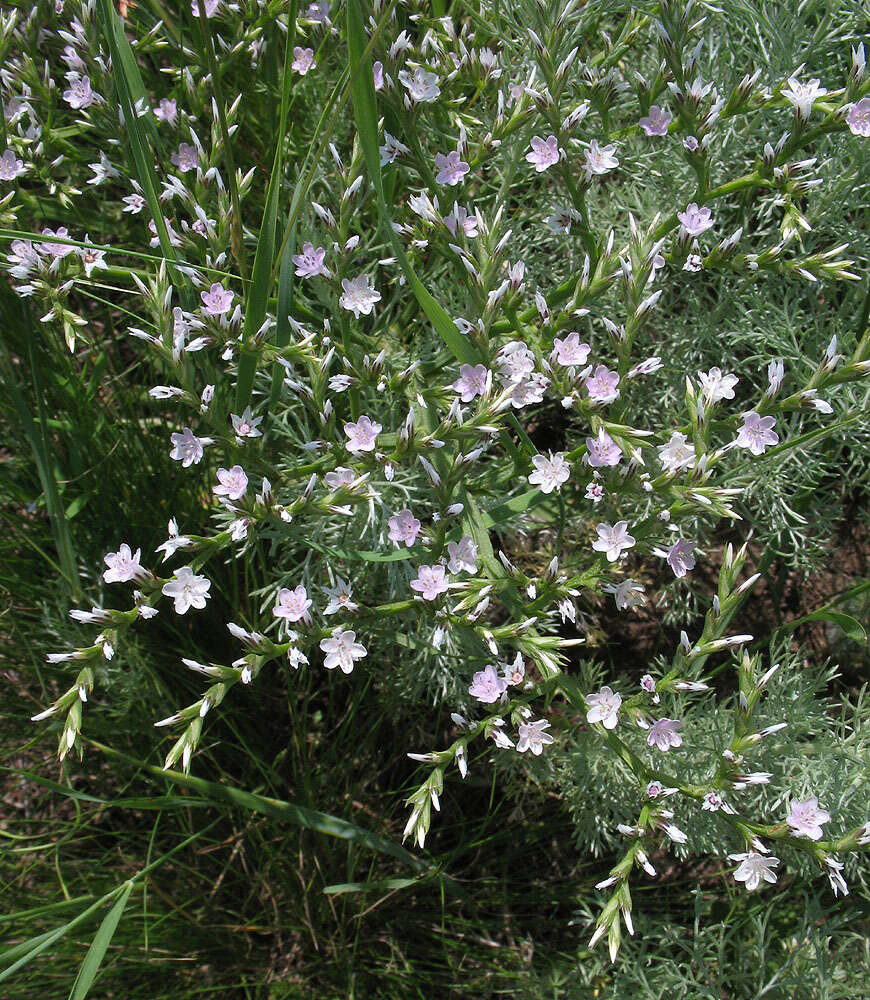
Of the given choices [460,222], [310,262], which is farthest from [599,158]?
[310,262]

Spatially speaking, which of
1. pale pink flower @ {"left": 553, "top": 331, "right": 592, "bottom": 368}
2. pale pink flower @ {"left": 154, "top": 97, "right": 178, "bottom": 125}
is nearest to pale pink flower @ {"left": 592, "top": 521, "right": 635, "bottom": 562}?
pale pink flower @ {"left": 553, "top": 331, "right": 592, "bottom": 368}

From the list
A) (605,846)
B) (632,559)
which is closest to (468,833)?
(605,846)

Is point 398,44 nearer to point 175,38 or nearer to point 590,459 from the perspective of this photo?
point 175,38

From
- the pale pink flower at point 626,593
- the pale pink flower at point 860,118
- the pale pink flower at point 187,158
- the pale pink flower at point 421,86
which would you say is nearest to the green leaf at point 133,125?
the pale pink flower at point 187,158

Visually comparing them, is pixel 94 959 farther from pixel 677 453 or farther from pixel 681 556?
pixel 677 453

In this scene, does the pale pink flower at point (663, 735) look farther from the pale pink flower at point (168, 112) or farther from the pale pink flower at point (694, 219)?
the pale pink flower at point (168, 112)
